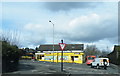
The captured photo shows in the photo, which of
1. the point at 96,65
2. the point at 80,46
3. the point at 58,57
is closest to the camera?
the point at 96,65

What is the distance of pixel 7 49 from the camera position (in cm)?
1549

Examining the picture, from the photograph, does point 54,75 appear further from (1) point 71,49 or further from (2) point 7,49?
(1) point 71,49

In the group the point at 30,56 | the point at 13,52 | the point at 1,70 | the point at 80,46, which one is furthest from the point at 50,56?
the point at 1,70

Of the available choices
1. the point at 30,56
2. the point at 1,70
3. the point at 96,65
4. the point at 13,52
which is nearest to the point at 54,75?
the point at 1,70

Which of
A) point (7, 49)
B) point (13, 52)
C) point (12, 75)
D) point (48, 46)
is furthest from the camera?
point (48, 46)

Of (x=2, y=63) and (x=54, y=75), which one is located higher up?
(x=2, y=63)

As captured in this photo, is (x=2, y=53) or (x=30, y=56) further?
(x=30, y=56)

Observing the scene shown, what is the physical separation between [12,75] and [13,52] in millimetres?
4644

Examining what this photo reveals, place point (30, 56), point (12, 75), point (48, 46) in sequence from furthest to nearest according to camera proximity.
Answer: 1. point (48, 46)
2. point (30, 56)
3. point (12, 75)

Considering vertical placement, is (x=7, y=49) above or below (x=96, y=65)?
above

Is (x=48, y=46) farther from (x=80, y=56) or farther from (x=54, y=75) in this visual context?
(x=54, y=75)

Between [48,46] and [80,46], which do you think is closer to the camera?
[80,46]

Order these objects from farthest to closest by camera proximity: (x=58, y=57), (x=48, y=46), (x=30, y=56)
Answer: (x=48, y=46), (x=30, y=56), (x=58, y=57)

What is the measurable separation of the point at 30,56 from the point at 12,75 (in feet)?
174
